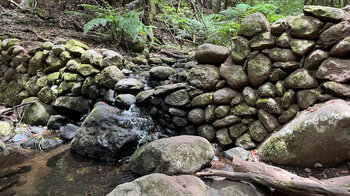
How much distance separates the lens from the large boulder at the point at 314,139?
97.1 inches

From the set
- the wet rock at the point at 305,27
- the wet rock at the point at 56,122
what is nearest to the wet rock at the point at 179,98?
the wet rock at the point at 305,27

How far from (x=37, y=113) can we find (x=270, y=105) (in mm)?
5591

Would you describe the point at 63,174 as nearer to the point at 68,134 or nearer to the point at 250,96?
the point at 68,134

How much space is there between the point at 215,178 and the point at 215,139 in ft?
Result: 4.56

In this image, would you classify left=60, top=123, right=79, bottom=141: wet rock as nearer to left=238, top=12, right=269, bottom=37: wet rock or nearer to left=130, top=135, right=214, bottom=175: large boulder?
left=130, top=135, right=214, bottom=175: large boulder

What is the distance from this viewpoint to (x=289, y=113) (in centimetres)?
318

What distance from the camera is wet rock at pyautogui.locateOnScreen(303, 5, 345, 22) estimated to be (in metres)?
2.91

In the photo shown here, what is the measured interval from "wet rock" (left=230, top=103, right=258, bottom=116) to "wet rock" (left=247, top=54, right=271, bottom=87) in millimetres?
431

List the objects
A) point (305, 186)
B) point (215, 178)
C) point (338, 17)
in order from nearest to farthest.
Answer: point (305, 186) < point (215, 178) < point (338, 17)

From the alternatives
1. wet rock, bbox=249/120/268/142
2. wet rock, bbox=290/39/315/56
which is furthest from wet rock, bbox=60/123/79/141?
wet rock, bbox=290/39/315/56

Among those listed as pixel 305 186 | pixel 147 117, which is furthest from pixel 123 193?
pixel 147 117

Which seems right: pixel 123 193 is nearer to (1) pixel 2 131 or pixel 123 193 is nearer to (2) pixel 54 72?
(1) pixel 2 131

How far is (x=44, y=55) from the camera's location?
5.75 metres

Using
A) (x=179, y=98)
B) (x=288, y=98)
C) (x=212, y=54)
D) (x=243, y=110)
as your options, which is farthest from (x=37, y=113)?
(x=288, y=98)
